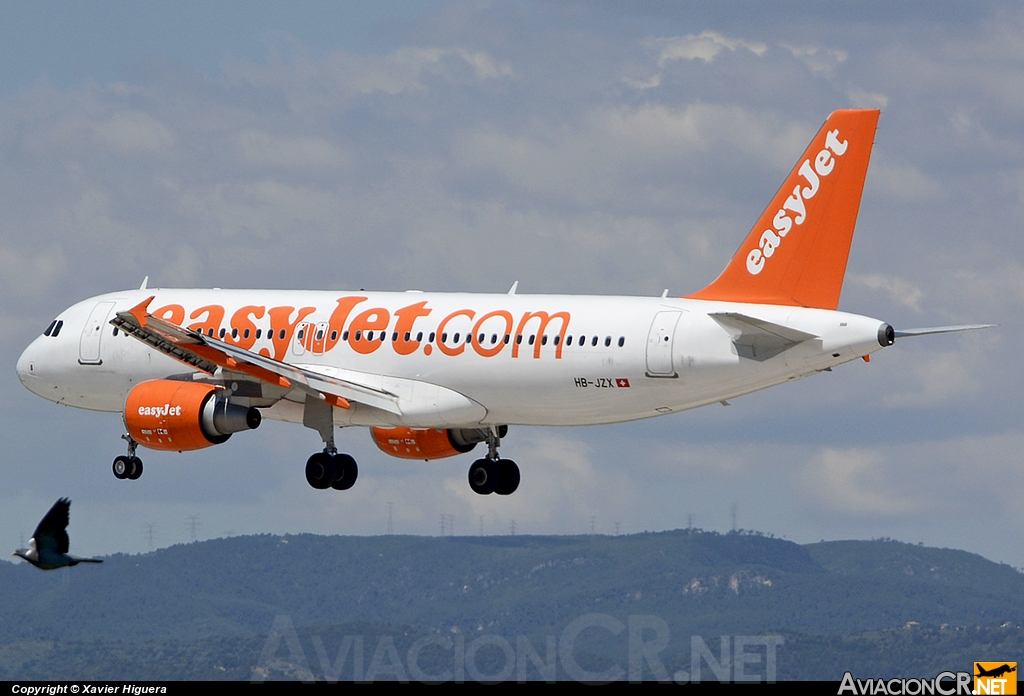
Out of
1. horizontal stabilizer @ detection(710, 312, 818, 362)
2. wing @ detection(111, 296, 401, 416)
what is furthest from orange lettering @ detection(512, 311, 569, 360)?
horizontal stabilizer @ detection(710, 312, 818, 362)

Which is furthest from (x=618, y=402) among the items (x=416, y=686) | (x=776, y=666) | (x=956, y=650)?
(x=956, y=650)

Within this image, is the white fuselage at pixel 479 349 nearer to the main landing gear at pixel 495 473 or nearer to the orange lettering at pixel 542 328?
the orange lettering at pixel 542 328

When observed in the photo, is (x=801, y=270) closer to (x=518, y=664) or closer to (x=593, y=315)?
(x=593, y=315)

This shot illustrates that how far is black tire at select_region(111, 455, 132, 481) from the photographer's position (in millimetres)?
63188

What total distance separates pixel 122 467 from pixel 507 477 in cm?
1325

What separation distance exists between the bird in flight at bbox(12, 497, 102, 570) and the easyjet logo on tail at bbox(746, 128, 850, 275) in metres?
22.4

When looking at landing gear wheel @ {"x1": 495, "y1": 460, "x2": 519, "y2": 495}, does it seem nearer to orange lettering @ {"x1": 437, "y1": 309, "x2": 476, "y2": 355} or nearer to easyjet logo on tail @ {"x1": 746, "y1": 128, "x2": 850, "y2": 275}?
orange lettering @ {"x1": 437, "y1": 309, "x2": 476, "y2": 355}

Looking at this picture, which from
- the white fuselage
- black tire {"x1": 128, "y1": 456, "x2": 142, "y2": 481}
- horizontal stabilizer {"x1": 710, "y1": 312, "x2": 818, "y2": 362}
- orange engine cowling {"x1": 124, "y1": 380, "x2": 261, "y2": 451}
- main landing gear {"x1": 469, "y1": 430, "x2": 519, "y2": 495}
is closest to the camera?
horizontal stabilizer {"x1": 710, "y1": 312, "x2": 818, "y2": 362}

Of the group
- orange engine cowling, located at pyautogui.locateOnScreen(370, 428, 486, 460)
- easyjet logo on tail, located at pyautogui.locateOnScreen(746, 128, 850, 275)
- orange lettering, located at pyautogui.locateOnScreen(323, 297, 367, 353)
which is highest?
easyjet logo on tail, located at pyautogui.locateOnScreen(746, 128, 850, 275)

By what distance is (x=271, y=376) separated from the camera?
56531 millimetres

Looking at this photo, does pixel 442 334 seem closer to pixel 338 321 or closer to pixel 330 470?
pixel 338 321

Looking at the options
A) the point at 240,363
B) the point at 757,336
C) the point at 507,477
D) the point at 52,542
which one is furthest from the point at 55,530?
the point at 757,336

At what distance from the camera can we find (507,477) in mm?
62000

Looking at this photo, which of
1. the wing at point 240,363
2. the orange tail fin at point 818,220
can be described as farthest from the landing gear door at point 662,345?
the wing at point 240,363
